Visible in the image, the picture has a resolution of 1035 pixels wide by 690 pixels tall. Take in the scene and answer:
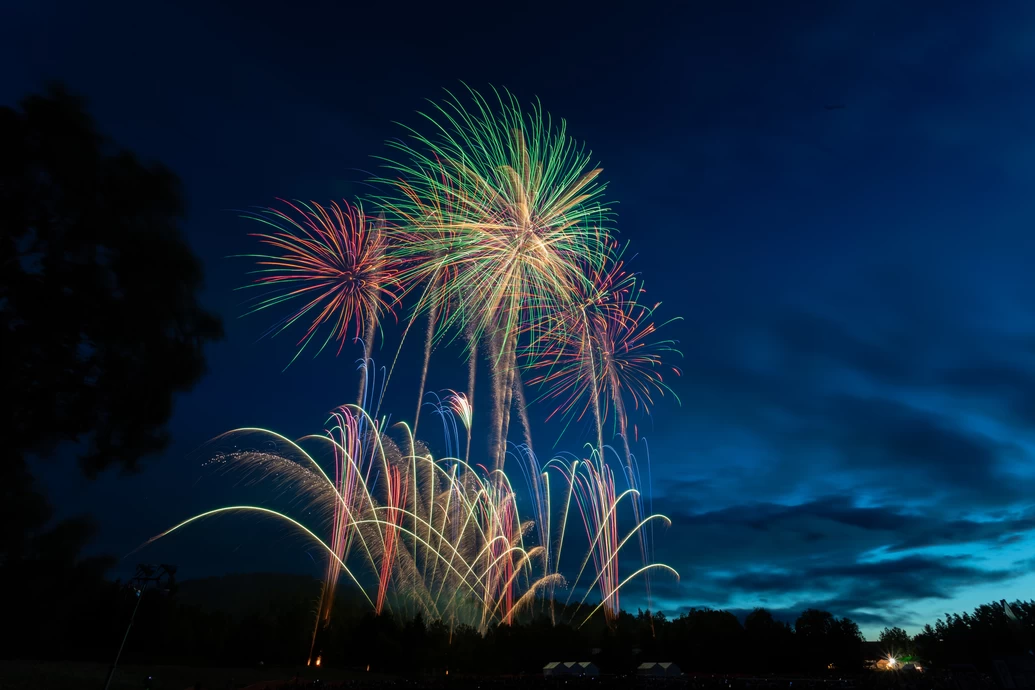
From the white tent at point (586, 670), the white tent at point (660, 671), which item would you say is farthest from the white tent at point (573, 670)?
the white tent at point (660, 671)

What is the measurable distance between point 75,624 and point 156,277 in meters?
39.1

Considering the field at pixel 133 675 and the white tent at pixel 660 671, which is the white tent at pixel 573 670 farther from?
A: the field at pixel 133 675

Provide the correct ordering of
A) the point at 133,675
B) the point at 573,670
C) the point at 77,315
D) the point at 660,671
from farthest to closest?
the point at 573,670, the point at 660,671, the point at 133,675, the point at 77,315

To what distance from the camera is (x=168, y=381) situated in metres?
19.2

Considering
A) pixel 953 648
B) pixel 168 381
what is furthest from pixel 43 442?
pixel 953 648

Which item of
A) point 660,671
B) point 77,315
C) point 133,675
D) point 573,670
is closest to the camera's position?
point 77,315

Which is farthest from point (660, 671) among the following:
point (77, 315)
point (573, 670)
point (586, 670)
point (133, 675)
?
point (77, 315)

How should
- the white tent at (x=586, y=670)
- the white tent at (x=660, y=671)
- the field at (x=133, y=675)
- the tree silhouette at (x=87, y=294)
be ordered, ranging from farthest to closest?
the white tent at (x=586, y=670) < the white tent at (x=660, y=671) < the field at (x=133, y=675) < the tree silhouette at (x=87, y=294)

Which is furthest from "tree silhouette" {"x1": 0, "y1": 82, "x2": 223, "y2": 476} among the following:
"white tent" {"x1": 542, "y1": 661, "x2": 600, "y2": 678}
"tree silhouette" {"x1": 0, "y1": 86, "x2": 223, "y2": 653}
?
"white tent" {"x1": 542, "y1": 661, "x2": 600, "y2": 678}

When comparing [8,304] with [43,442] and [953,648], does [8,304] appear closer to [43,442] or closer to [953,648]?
[43,442]

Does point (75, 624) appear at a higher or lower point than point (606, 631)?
lower

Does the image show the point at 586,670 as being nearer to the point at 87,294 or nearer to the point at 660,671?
the point at 660,671

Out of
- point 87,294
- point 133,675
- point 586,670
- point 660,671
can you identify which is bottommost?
point 133,675

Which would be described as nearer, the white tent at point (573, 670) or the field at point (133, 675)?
the field at point (133, 675)
